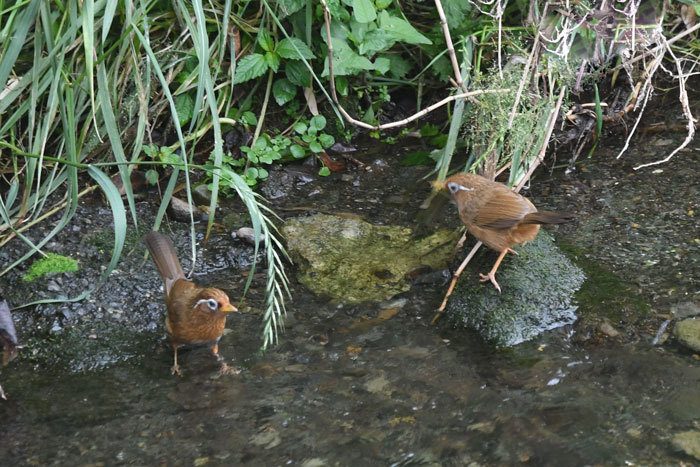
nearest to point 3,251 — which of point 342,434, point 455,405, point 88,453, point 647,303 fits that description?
point 88,453

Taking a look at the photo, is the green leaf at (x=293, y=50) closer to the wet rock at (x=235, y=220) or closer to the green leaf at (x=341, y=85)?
the green leaf at (x=341, y=85)

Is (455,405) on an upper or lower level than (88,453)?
lower

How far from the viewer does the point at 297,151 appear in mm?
5582

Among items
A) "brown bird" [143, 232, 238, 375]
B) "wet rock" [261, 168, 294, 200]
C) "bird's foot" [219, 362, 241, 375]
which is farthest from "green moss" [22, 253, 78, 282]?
"wet rock" [261, 168, 294, 200]

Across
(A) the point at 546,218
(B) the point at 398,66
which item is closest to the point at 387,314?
(A) the point at 546,218

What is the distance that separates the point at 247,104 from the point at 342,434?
119 inches

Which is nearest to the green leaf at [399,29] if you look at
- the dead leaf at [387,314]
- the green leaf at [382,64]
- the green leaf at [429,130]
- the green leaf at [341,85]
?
the green leaf at [382,64]

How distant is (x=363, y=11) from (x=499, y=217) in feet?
6.00

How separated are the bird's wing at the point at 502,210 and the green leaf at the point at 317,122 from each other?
6.02 ft

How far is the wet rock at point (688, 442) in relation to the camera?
9.68ft

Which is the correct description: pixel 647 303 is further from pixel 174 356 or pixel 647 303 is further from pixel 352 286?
pixel 174 356

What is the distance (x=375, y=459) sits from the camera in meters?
3.08

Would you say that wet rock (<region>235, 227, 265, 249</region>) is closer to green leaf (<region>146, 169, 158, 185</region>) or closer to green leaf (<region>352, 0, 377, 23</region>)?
green leaf (<region>146, 169, 158, 185</region>)

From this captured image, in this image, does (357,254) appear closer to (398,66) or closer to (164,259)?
(164,259)
